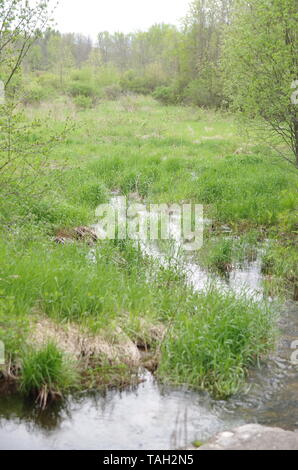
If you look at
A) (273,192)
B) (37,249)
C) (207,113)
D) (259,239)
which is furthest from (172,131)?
(37,249)

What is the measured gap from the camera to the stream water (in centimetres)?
449

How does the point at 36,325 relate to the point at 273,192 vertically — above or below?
below

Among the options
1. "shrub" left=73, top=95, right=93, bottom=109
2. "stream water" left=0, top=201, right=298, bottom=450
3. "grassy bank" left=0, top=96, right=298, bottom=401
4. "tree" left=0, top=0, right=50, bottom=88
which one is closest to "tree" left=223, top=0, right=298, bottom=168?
"grassy bank" left=0, top=96, right=298, bottom=401

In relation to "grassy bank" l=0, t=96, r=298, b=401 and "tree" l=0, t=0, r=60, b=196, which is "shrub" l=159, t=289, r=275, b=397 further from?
"tree" l=0, t=0, r=60, b=196

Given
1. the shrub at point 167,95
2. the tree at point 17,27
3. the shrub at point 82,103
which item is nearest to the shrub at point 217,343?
the tree at point 17,27

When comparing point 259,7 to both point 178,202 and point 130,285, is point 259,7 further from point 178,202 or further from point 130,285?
point 130,285

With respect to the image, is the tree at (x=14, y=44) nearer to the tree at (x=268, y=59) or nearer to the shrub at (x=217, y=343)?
the shrub at (x=217, y=343)

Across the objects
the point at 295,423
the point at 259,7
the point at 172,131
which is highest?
the point at 259,7

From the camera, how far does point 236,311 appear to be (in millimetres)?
6574

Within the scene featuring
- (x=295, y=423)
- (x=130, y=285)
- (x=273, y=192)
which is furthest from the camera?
(x=273, y=192)

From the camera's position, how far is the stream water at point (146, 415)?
4.49 meters

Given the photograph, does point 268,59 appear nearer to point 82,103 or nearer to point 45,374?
point 45,374

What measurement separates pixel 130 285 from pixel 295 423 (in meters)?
3.11

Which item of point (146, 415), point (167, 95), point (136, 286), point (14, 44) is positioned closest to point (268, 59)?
point (14, 44)
